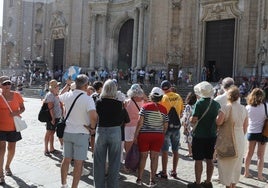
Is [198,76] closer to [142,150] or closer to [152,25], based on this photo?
[152,25]

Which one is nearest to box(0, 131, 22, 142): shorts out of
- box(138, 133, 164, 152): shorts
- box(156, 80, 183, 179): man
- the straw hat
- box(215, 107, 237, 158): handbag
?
box(138, 133, 164, 152): shorts

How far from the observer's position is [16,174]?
24.7 feet

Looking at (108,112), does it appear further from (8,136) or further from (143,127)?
(8,136)

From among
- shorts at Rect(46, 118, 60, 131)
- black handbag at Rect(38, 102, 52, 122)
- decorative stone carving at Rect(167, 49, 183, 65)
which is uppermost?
decorative stone carving at Rect(167, 49, 183, 65)

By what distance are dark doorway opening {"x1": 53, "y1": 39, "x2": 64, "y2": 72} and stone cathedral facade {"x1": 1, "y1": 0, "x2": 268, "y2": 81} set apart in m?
0.02

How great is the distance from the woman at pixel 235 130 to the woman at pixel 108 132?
1.68m

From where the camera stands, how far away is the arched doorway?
113 feet

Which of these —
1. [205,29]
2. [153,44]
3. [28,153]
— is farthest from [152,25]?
[28,153]

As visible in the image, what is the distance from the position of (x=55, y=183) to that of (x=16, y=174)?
1017 mm

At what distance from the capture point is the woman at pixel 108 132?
5.80 metres

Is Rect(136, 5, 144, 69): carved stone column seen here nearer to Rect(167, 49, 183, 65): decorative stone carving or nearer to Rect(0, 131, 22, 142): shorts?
Rect(167, 49, 183, 65): decorative stone carving

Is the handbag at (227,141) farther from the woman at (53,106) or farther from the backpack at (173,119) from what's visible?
the woman at (53,106)

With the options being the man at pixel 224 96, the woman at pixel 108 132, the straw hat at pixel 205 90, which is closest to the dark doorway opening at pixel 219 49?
the man at pixel 224 96

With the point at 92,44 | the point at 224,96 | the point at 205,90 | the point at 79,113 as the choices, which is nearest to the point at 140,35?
the point at 92,44
